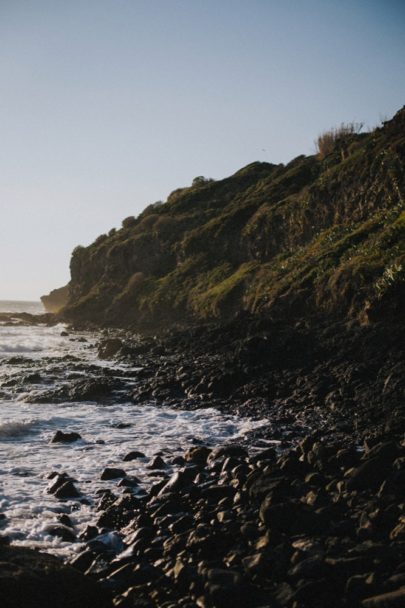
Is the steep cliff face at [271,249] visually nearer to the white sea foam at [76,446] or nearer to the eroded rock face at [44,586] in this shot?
the white sea foam at [76,446]

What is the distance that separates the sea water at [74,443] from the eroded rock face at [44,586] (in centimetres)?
103

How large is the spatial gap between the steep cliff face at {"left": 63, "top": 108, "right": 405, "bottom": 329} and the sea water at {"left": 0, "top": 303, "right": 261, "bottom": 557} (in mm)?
9737

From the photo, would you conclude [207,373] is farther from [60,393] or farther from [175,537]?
[175,537]

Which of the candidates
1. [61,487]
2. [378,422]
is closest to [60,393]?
[61,487]

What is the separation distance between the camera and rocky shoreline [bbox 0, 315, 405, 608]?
5.20m

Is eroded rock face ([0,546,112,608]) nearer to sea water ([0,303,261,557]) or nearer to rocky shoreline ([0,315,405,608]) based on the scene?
rocky shoreline ([0,315,405,608])

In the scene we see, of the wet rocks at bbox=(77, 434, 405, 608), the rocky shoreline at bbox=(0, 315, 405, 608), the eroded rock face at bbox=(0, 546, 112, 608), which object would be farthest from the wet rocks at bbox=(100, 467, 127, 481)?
the eroded rock face at bbox=(0, 546, 112, 608)

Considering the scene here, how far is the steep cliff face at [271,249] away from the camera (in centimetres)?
2322

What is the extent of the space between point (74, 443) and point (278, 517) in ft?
23.6

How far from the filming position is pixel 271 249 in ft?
130

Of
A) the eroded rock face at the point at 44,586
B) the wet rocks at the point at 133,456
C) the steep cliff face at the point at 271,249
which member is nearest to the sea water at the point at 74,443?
the wet rocks at the point at 133,456

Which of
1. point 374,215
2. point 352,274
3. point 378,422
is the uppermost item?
point 374,215

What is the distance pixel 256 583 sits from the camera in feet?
17.8

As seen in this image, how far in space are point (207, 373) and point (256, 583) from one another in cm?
1361
